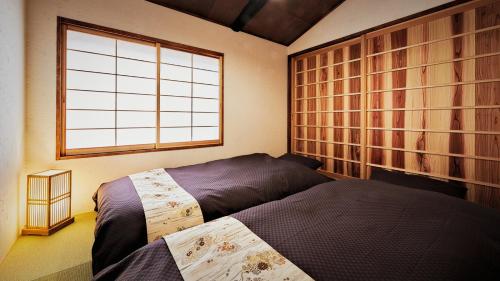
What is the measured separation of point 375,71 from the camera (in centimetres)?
268

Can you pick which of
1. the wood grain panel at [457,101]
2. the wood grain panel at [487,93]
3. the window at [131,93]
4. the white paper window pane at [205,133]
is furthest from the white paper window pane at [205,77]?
the wood grain panel at [487,93]

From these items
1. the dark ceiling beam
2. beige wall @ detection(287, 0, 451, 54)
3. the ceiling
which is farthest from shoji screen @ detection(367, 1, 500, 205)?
the dark ceiling beam

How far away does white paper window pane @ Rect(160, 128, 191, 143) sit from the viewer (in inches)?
111

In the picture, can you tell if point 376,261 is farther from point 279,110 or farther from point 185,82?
point 279,110

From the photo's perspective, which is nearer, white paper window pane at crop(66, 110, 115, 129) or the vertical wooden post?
white paper window pane at crop(66, 110, 115, 129)

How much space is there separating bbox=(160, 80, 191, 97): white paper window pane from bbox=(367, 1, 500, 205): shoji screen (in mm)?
2366

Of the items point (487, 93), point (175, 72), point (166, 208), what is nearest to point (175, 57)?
point (175, 72)

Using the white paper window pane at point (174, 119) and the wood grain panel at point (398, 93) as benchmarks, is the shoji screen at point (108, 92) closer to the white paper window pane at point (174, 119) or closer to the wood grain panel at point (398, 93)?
the white paper window pane at point (174, 119)

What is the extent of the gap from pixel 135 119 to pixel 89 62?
2.43ft

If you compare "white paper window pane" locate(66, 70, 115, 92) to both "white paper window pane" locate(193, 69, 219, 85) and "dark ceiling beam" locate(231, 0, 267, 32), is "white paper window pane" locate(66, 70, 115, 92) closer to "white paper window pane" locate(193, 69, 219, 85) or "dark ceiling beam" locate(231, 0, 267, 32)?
"white paper window pane" locate(193, 69, 219, 85)

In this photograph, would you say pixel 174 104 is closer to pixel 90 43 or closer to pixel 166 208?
pixel 90 43

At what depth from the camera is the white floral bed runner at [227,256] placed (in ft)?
2.56

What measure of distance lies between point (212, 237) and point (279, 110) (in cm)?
310

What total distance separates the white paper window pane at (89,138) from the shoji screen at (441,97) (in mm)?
3117
